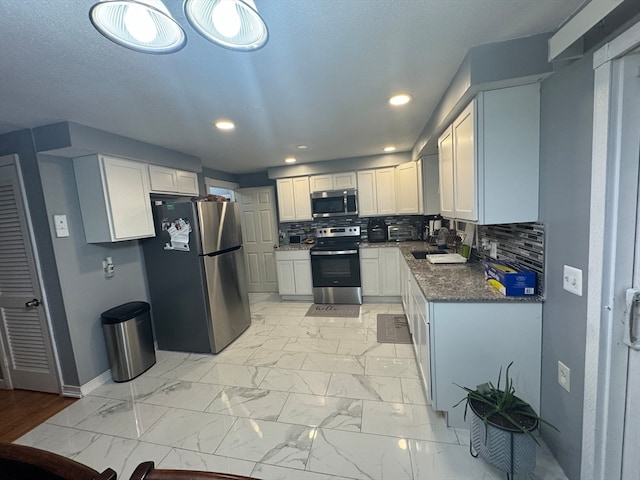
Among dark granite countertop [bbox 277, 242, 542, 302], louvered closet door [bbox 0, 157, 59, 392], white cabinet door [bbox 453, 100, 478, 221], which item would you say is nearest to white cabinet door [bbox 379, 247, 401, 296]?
dark granite countertop [bbox 277, 242, 542, 302]

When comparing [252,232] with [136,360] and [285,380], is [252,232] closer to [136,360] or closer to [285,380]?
[136,360]

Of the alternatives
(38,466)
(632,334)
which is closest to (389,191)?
(632,334)

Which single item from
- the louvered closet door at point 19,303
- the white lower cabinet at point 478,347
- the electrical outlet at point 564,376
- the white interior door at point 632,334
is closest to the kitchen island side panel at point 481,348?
the white lower cabinet at point 478,347

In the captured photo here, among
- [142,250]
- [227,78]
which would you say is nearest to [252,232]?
[142,250]

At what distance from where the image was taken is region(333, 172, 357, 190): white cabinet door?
4.15 meters

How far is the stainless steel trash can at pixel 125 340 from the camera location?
2.44 metres

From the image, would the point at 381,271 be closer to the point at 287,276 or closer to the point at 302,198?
the point at 287,276

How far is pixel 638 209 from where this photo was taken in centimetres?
104

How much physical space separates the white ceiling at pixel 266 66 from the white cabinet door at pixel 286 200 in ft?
6.29

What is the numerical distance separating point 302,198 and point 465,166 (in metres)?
2.92

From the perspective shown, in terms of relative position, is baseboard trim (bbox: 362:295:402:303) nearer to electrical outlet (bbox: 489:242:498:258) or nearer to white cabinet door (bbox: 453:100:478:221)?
electrical outlet (bbox: 489:242:498:258)

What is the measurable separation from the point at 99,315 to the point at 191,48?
2536 mm

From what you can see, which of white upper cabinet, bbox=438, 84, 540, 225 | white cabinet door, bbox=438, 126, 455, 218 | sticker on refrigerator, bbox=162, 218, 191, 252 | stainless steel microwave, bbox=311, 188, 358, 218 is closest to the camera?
white upper cabinet, bbox=438, 84, 540, 225

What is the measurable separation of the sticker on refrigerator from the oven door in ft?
6.11
